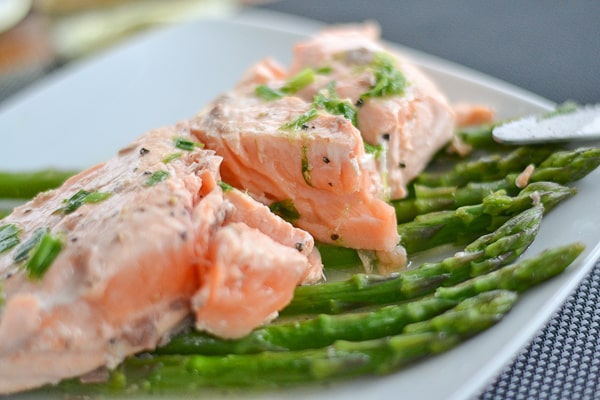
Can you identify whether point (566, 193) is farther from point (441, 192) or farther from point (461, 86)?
point (461, 86)

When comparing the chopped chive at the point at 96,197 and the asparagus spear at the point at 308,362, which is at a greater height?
the chopped chive at the point at 96,197

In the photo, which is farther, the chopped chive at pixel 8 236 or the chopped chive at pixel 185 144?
the chopped chive at pixel 185 144

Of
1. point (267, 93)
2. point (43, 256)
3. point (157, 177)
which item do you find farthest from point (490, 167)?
point (43, 256)

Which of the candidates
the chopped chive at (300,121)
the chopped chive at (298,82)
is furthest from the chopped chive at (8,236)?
the chopped chive at (298,82)

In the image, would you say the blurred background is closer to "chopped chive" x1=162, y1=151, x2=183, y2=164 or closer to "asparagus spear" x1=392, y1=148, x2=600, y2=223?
"asparagus spear" x1=392, y1=148, x2=600, y2=223

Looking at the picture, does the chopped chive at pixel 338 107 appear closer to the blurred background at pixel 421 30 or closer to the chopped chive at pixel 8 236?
the chopped chive at pixel 8 236

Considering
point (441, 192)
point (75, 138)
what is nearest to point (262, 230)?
point (441, 192)
